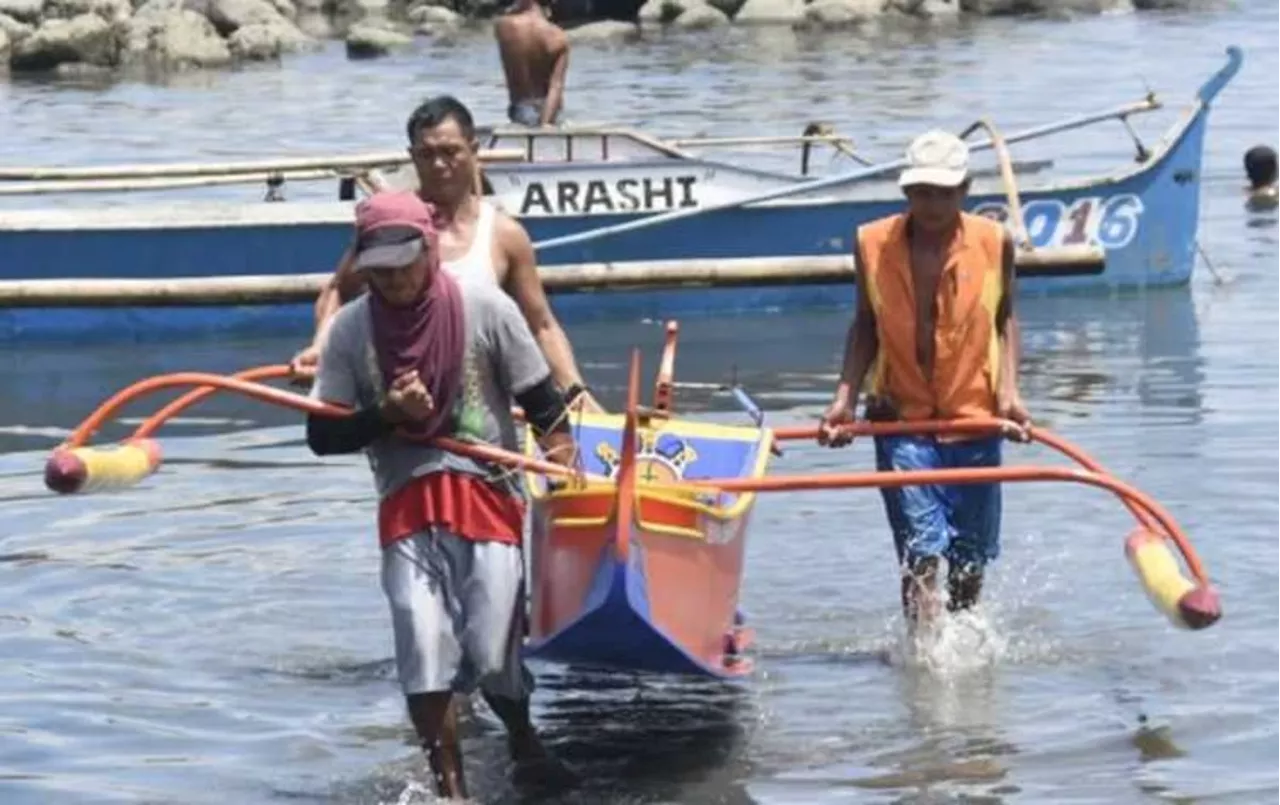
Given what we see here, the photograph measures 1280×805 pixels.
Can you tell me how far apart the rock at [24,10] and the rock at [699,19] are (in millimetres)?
10061

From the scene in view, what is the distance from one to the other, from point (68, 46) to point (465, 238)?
3481cm

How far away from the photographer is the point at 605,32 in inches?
1797

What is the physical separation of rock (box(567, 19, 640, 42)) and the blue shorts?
116 ft

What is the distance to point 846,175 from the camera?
17344 millimetres

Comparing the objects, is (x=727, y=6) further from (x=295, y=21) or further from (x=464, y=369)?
(x=464, y=369)

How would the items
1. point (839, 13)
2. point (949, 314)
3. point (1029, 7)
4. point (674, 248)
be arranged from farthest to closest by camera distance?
point (1029, 7)
point (839, 13)
point (674, 248)
point (949, 314)

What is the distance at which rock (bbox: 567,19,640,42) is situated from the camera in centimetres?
4509

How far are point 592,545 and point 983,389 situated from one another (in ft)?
5.17

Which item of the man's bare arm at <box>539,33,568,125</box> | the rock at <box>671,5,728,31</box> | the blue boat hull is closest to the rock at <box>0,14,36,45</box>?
the rock at <box>671,5,728,31</box>

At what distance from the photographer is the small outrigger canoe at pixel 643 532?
27.9 ft

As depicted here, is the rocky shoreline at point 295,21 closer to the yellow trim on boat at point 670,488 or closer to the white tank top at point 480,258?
the yellow trim on boat at point 670,488

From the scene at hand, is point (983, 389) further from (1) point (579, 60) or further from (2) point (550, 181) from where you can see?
(1) point (579, 60)

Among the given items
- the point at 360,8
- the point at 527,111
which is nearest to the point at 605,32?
the point at 360,8

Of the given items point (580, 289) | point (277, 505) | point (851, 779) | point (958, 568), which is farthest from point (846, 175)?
point (851, 779)
